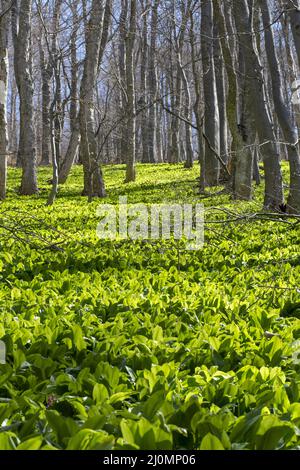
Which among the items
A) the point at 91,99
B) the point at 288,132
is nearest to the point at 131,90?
the point at 91,99

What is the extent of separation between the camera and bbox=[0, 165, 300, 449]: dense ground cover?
2.10 m

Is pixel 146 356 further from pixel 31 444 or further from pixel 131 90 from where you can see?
pixel 131 90

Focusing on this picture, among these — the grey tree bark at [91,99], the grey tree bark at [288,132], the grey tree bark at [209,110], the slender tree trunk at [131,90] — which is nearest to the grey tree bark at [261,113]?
the grey tree bark at [288,132]

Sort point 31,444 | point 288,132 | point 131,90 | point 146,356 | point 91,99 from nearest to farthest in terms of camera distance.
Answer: point 31,444 → point 146,356 → point 288,132 → point 91,99 → point 131,90

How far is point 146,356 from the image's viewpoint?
292cm

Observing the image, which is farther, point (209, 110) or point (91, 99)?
point (209, 110)

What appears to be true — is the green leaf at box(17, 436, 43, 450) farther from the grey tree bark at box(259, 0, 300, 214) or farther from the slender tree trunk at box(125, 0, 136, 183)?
the slender tree trunk at box(125, 0, 136, 183)

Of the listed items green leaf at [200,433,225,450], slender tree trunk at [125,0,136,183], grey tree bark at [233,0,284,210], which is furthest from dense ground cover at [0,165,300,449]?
slender tree trunk at [125,0,136,183]

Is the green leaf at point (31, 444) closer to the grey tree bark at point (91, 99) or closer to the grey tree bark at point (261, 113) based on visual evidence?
the grey tree bark at point (261, 113)

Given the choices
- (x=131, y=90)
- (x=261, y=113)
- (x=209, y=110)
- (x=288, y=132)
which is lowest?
(x=288, y=132)

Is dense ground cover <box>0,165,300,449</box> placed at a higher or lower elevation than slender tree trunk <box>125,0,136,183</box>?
lower

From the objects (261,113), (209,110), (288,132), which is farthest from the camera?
(209,110)

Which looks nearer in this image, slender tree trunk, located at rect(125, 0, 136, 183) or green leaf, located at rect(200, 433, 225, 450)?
green leaf, located at rect(200, 433, 225, 450)

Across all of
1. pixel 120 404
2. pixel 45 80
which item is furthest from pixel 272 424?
pixel 45 80
